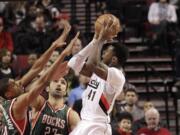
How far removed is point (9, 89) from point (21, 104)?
0.49 meters

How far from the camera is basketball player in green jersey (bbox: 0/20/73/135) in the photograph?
19.7 ft

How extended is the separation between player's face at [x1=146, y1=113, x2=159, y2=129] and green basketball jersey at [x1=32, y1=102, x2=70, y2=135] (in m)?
2.59

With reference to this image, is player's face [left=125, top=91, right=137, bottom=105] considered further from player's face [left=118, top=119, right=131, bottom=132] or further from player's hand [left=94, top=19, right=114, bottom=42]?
player's hand [left=94, top=19, right=114, bottom=42]

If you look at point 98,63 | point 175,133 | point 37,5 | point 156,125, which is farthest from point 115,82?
point 37,5

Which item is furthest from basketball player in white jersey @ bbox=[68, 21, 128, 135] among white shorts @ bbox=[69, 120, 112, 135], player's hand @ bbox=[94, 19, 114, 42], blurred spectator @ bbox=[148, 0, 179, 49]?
blurred spectator @ bbox=[148, 0, 179, 49]

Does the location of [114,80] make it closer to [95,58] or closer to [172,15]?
[95,58]

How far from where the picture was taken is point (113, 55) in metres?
7.00

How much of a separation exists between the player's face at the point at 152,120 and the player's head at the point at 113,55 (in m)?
2.19

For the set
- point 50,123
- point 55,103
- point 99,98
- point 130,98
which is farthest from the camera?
point 130,98

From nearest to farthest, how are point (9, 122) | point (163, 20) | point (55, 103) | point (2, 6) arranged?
point (9, 122) < point (55, 103) < point (163, 20) < point (2, 6)

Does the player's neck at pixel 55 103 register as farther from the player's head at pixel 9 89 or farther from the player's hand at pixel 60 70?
the player's head at pixel 9 89

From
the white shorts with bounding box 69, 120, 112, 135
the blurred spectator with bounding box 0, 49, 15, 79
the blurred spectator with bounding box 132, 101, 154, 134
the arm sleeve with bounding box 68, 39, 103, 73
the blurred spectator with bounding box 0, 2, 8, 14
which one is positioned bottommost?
the blurred spectator with bounding box 132, 101, 154, 134

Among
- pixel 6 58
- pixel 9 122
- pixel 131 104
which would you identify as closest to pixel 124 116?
pixel 131 104

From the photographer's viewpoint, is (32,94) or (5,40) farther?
(5,40)
